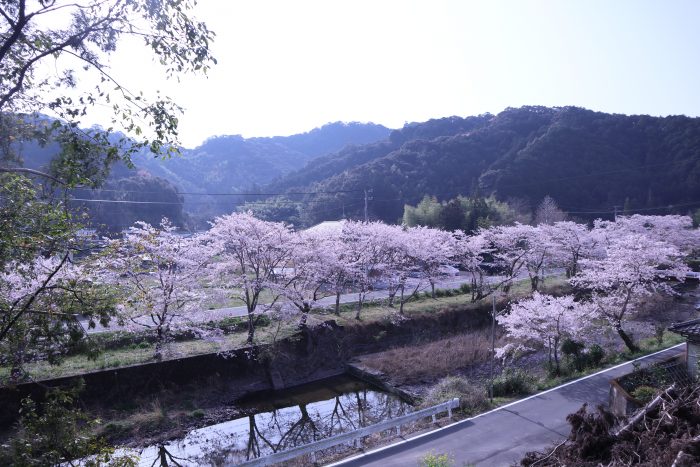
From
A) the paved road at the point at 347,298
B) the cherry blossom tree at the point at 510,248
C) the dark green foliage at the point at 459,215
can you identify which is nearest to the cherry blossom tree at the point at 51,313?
the paved road at the point at 347,298

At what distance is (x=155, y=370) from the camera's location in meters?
17.2

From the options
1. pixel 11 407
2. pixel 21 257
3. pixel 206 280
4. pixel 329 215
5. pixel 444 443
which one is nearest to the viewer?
pixel 21 257

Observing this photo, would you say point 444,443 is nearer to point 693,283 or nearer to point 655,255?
point 655,255

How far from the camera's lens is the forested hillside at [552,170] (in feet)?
194

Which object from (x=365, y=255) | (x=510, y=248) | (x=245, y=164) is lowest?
(x=510, y=248)

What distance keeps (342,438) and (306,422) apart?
5.46 metres

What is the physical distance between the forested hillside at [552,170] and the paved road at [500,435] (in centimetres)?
4349

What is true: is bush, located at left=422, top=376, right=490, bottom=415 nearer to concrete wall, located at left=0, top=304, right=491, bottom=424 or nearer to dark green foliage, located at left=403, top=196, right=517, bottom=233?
concrete wall, located at left=0, top=304, right=491, bottom=424

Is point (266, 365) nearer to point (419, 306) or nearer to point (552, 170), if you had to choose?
point (419, 306)

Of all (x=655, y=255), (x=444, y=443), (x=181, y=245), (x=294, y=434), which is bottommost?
(x=294, y=434)

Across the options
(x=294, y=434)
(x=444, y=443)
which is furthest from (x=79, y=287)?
(x=294, y=434)

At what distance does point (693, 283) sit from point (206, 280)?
37.4 m

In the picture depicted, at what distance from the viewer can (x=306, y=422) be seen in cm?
1627

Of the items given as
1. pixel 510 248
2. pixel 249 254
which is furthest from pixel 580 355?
pixel 510 248
